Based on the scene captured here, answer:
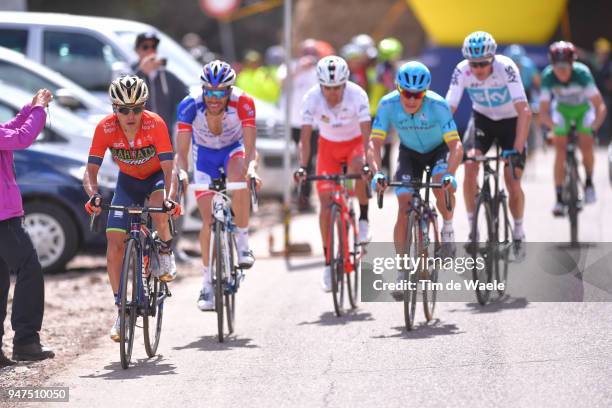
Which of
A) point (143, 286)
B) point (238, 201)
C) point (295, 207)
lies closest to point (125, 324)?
point (143, 286)

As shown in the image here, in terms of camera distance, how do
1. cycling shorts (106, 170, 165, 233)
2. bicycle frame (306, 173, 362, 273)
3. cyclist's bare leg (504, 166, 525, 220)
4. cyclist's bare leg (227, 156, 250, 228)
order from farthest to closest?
cyclist's bare leg (504, 166, 525, 220)
bicycle frame (306, 173, 362, 273)
cyclist's bare leg (227, 156, 250, 228)
cycling shorts (106, 170, 165, 233)

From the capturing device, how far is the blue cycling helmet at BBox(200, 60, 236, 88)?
1038 cm

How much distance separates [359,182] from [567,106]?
3.44 metres

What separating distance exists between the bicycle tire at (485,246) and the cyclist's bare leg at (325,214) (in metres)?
1.24

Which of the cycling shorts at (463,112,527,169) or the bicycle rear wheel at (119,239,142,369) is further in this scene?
the cycling shorts at (463,112,527,169)

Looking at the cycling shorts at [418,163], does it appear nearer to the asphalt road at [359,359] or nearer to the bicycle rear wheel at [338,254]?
the bicycle rear wheel at [338,254]

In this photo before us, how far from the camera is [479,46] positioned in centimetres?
1152

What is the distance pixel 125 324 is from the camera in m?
9.10

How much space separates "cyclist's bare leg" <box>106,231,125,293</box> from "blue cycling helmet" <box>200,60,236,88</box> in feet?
5.06

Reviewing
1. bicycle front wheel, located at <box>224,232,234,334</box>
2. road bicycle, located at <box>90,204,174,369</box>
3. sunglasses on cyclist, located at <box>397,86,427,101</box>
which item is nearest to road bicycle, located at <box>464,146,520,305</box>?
sunglasses on cyclist, located at <box>397,86,427,101</box>

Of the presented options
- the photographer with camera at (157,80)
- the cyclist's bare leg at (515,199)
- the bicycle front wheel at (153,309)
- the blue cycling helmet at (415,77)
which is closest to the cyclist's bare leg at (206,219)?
the bicycle front wheel at (153,309)

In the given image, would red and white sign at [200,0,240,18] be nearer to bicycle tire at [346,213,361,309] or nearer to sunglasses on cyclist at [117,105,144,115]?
bicycle tire at [346,213,361,309]

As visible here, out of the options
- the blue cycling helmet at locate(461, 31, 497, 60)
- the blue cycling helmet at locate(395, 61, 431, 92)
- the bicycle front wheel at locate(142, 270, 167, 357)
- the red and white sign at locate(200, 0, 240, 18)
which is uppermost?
the red and white sign at locate(200, 0, 240, 18)

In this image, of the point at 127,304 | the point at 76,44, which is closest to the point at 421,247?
the point at 127,304
